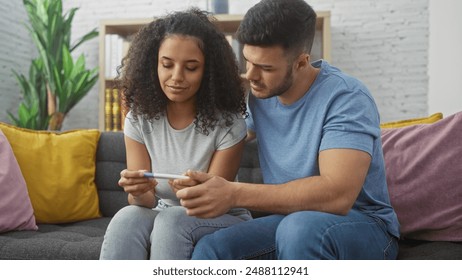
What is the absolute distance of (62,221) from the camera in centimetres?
147

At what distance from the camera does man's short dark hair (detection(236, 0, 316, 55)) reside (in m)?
0.94

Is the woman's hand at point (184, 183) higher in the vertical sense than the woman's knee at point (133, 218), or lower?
higher

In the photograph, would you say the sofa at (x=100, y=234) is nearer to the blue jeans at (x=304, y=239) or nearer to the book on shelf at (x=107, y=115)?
the blue jeans at (x=304, y=239)

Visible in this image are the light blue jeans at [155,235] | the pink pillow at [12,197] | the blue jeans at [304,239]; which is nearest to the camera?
the blue jeans at [304,239]

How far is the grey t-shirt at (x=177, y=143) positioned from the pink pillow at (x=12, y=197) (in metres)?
0.44

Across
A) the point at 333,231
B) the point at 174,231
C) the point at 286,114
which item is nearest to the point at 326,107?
the point at 286,114

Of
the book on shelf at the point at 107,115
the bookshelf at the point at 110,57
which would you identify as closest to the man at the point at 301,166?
the bookshelf at the point at 110,57

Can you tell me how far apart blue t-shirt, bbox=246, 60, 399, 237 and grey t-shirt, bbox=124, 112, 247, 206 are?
88 mm

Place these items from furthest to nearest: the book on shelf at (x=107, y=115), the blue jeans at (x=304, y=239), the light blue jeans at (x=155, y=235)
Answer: the book on shelf at (x=107, y=115) → the light blue jeans at (x=155, y=235) → the blue jeans at (x=304, y=239)

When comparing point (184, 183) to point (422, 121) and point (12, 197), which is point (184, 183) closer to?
point (12, 197)

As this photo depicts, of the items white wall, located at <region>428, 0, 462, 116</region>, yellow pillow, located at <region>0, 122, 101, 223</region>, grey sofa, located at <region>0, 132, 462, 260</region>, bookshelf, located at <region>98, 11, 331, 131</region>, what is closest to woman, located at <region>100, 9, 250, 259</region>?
grey sofa, located at <region>0, 132, 462, 260</region>

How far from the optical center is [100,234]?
131 centimetres

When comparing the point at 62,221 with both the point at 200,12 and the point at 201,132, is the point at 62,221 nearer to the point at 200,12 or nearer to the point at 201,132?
the point at 201,132

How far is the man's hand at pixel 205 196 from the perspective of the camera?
32.9 inches
